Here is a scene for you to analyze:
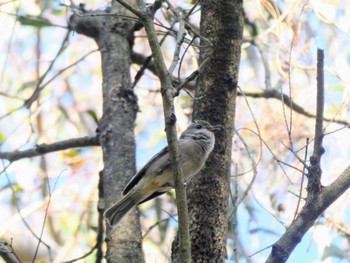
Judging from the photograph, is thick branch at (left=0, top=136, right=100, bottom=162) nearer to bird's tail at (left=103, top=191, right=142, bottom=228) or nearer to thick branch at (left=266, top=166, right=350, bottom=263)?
bird's tail at (left=103, top=191, right=142, bottom=228)

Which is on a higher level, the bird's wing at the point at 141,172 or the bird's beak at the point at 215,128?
the bird's wing at the point at 141,172

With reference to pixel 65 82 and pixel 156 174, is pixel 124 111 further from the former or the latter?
pixel 65 82

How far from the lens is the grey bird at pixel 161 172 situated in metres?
3.27

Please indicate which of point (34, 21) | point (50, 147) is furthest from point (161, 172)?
point (34, 21)

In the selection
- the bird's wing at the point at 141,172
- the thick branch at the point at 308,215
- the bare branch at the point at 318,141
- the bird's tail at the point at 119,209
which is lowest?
the thick branch at the point at 308,215

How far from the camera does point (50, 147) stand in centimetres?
425

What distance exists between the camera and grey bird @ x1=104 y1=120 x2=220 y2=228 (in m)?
3.27

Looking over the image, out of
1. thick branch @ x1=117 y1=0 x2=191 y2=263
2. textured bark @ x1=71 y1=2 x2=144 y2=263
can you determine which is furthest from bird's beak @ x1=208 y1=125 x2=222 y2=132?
textured bark @ x1=71 y1=2 x2=144 y2=263

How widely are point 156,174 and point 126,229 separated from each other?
30 centimetres

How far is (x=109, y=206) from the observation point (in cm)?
364

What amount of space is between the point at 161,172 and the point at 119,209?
279 millimetres

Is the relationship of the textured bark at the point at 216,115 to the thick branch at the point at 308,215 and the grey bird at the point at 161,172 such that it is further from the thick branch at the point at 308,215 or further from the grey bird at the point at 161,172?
the thick branch at the point at 308,215

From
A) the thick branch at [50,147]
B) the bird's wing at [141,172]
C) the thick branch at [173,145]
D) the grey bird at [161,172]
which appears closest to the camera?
the thick branch at [173,145]

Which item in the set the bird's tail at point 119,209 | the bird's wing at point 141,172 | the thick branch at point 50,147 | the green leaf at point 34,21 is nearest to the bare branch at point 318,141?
the bird's wing at point 141,172
